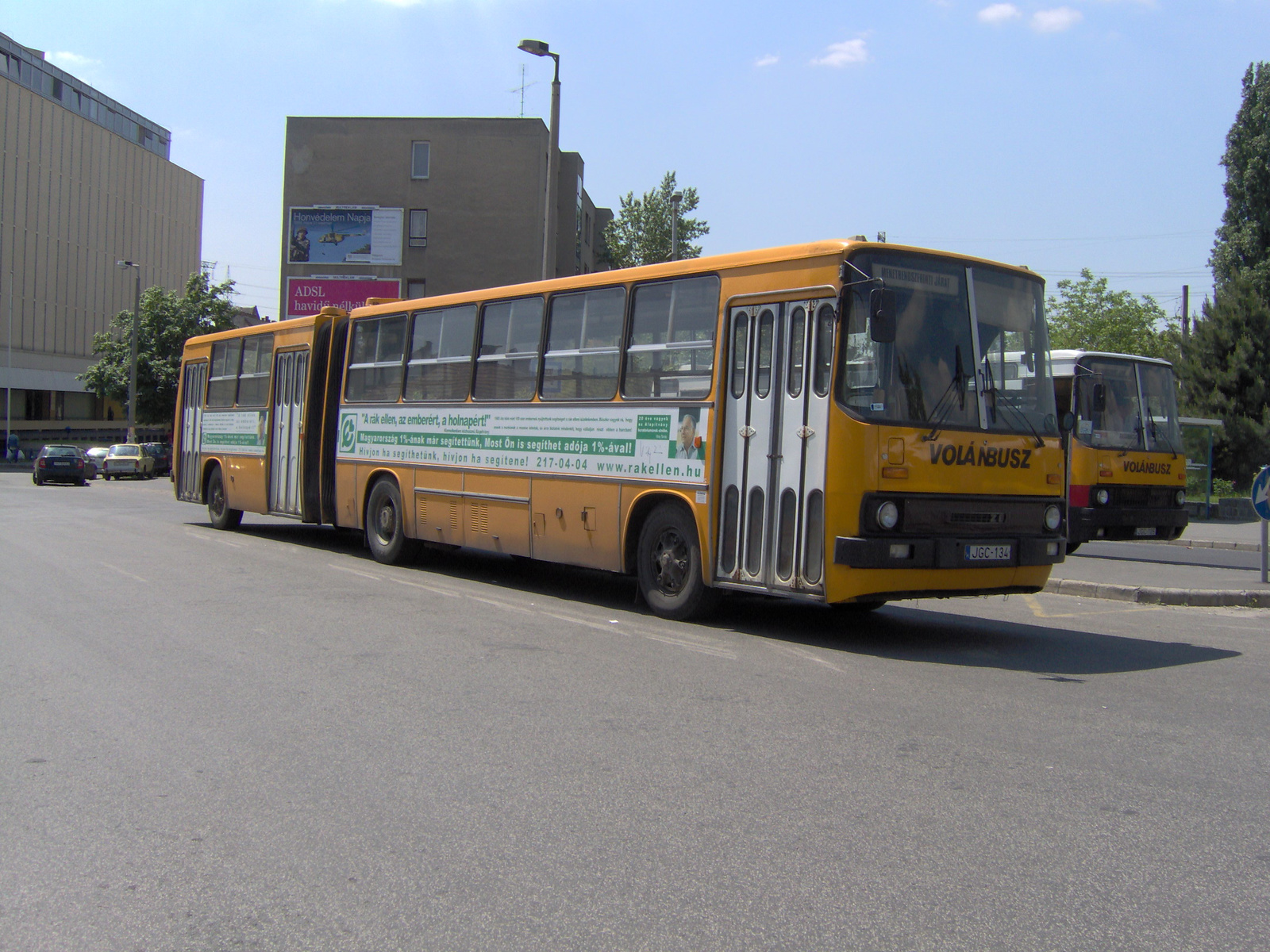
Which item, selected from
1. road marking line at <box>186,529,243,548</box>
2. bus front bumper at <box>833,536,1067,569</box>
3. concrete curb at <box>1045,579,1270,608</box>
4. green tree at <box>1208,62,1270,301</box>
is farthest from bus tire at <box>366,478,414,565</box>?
green tree at <box>1208,62,1270,301</box>

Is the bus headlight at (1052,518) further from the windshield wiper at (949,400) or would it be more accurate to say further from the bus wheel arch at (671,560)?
the bus wheel arch at (671,560)

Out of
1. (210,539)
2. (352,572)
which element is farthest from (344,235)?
(352,572)

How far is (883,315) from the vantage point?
8.08 meters

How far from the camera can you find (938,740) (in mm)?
5848

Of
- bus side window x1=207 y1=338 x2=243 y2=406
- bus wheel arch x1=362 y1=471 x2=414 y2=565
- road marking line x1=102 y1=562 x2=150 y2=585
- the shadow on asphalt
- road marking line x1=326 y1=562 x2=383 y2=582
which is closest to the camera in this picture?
the shadow on asphalt

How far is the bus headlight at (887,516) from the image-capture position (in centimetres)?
823

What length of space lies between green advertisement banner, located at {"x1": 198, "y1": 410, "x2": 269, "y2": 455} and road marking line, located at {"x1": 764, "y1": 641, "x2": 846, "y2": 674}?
1102 centimetres

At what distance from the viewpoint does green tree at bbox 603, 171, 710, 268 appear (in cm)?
5341

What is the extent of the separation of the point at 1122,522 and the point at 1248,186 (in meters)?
38.4

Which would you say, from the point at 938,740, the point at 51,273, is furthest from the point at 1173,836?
Answer: the point at 51,273

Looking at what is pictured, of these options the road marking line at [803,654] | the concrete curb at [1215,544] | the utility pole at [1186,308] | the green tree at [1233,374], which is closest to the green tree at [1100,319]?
the utility pole at [1186,308]

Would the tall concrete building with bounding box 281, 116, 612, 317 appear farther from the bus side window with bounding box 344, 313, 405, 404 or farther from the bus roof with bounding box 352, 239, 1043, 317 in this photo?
the bus roof with bounding box 352, 239, 1043, 317

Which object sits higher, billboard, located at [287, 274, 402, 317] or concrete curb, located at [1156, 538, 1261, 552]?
billboard, located at [287, 274, 402, 317]

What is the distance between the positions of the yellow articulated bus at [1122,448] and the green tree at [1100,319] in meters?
42.2
